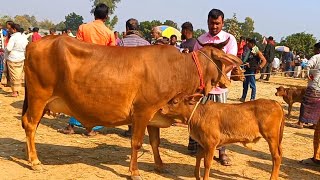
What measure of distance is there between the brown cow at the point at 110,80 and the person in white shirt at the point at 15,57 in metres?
6.41

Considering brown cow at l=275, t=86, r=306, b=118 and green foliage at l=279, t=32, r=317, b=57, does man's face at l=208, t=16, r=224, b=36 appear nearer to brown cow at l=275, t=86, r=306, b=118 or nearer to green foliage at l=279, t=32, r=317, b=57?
brown cow at l=275, t=86, r=306, b=118

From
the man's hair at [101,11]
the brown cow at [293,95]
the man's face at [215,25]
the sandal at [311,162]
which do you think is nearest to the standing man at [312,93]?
the sandal at [311,162]

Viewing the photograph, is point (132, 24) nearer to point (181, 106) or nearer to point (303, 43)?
point (181, 106)

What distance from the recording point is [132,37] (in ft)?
25.6

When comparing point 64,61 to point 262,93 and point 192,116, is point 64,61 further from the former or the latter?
point 262,93

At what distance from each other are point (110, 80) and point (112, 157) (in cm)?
168

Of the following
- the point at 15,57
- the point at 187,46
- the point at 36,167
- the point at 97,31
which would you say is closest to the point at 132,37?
the point at 97,31

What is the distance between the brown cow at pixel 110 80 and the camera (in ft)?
17.7

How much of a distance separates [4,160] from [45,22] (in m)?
163

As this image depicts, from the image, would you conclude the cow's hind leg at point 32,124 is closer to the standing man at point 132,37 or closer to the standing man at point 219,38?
the standing man at point 132,37

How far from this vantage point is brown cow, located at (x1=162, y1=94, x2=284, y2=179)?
17.8 feet

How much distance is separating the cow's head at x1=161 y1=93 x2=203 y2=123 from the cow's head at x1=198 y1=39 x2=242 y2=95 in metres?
0.34

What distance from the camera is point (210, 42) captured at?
6277 millimetres

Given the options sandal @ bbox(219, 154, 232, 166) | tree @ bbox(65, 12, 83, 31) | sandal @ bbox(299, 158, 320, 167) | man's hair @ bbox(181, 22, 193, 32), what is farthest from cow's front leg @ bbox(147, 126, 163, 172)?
tree @ bbox(65, 12, 83, 31)
